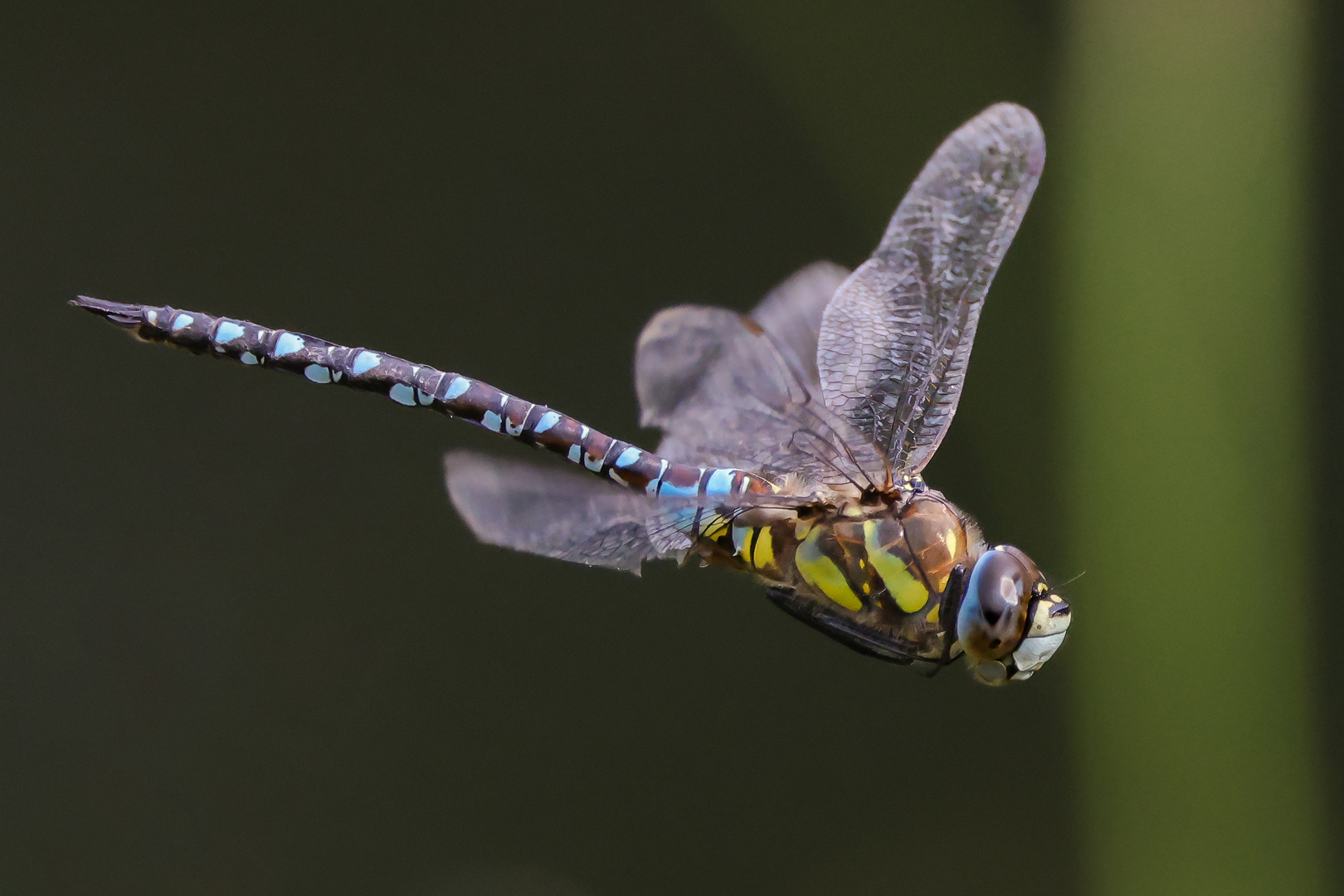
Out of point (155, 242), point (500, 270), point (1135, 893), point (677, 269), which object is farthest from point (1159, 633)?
point (155, 242)

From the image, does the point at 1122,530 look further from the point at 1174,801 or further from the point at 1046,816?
the point at 1046,816

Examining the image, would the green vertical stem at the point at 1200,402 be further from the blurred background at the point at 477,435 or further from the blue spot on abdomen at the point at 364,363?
the blue spot on abdomen at the point at 364,363

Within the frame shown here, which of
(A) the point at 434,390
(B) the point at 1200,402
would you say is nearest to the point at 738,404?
(A) the point at 434,390

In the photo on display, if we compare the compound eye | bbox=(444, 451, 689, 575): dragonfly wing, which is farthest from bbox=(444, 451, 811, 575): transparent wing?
the compound eye

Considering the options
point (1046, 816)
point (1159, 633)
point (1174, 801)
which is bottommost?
point (1046, 816)

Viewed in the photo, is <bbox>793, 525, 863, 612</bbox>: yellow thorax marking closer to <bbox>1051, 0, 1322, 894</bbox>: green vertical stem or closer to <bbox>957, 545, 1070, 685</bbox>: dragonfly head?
<bbox>957, 545, 1070, 685</bbox>: dragonfly head

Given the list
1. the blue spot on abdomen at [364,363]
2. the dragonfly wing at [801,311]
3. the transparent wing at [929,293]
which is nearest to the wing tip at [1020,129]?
the transparent wing at [929,293]
